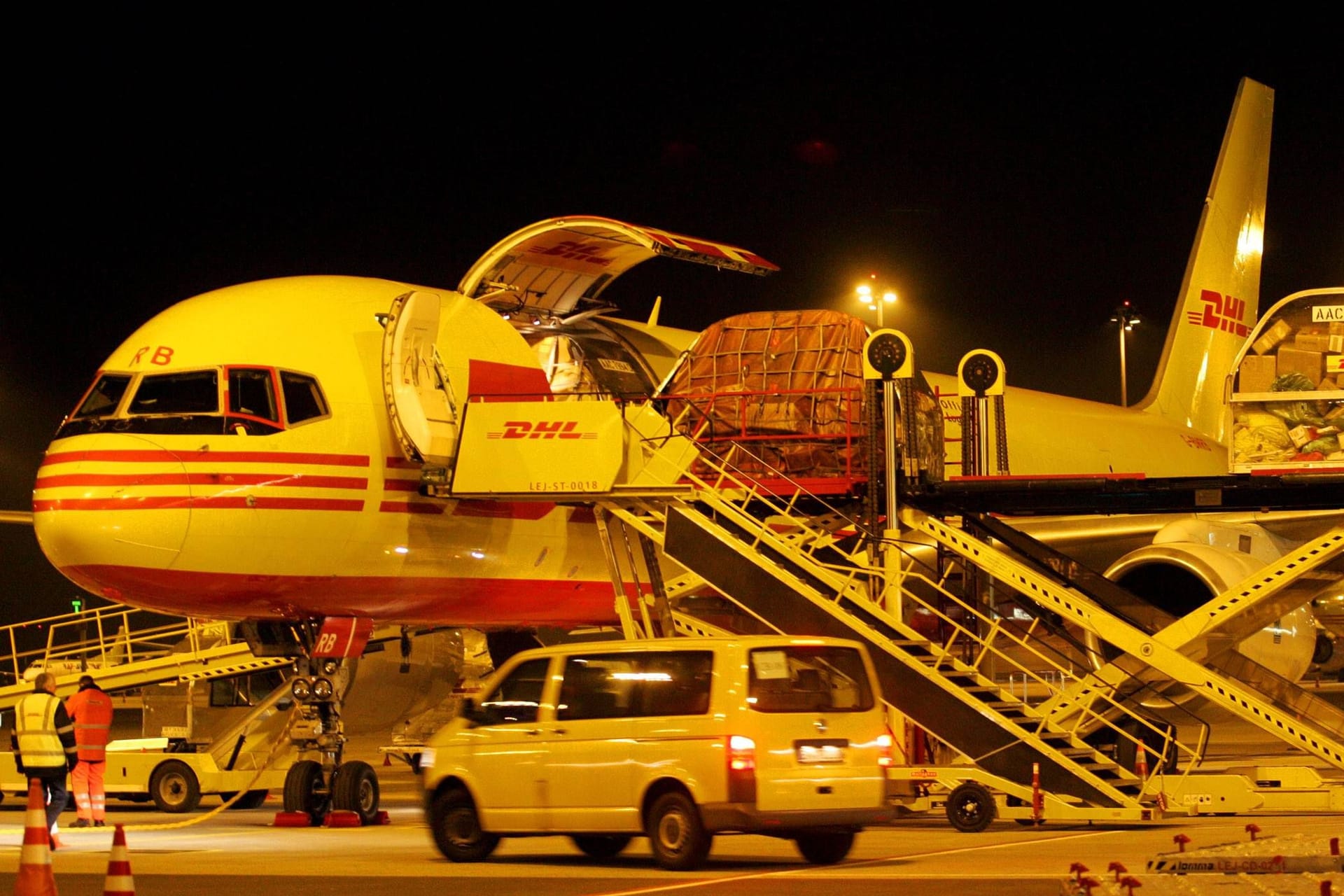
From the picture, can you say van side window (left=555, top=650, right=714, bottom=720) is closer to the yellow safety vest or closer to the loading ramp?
the yellow safety vest

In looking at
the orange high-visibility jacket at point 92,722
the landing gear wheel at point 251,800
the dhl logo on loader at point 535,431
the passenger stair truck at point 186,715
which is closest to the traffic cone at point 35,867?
the dhl logo on loader at point 535,431

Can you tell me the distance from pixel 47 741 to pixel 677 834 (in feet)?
16.7

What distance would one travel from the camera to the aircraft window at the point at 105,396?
1376cm

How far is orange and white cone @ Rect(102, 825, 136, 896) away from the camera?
6730 mm

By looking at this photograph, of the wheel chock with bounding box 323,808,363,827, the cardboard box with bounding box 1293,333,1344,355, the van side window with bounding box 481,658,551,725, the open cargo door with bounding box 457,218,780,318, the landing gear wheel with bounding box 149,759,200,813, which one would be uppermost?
the open cargo door with bounding box 457,218,780,318

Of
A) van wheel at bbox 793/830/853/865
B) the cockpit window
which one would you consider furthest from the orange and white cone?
the cockpit window

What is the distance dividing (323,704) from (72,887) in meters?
4.81

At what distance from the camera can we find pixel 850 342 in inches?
624

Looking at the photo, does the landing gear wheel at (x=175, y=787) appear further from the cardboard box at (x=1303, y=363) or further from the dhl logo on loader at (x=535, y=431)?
the cardboard box at (x=1303, y=363)

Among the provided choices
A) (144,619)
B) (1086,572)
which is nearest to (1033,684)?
(1086,572)

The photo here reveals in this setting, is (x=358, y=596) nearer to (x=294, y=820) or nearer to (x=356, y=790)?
(x=356, y=790)

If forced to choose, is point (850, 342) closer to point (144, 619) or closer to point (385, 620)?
point (385, 620)

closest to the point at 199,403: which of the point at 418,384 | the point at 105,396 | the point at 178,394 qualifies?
the point at 178,394

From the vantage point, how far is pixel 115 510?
13.1 m
